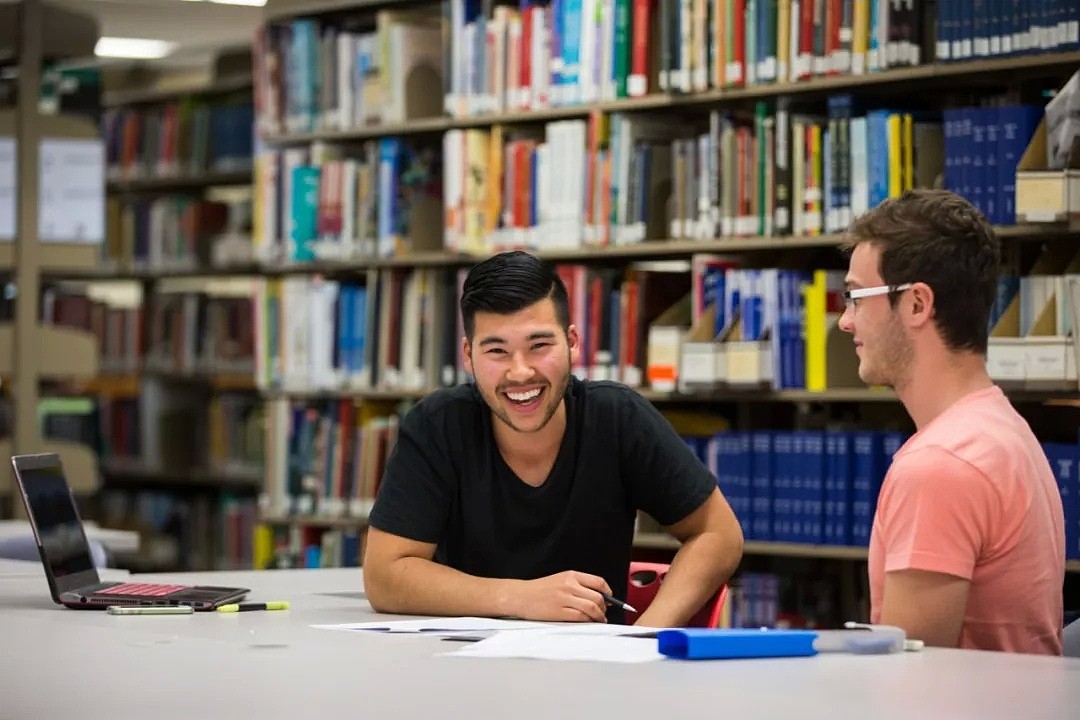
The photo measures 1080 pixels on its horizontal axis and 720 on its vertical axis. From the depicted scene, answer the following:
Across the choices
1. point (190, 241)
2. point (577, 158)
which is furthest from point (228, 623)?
point (190, 241)

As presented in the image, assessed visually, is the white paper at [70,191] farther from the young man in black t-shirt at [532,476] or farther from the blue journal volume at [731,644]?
the blue journal volume at [731,644]

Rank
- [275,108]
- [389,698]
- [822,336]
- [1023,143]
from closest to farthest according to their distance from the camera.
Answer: [389,698] < [1023,143] < [822,336] < [275,108]

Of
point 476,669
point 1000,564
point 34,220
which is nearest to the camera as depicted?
point 476,669

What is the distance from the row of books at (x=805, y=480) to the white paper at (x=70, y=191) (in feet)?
11.8

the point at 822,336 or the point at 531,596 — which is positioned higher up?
the point at 822,336

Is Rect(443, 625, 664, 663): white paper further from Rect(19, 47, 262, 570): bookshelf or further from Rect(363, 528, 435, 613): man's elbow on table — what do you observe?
Rect(19, 47, 262, 570): bookshelf

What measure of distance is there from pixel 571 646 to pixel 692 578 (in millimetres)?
671

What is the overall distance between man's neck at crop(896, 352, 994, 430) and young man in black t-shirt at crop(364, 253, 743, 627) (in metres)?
0.63

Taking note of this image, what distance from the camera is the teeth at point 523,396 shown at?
113 inches

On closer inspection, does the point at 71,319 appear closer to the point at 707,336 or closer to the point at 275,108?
the point at 275,108

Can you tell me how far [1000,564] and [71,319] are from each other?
7.33m

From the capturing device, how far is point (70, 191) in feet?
24.5

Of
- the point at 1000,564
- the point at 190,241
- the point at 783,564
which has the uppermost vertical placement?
the point at 190,241

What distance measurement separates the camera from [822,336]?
4.69 m
